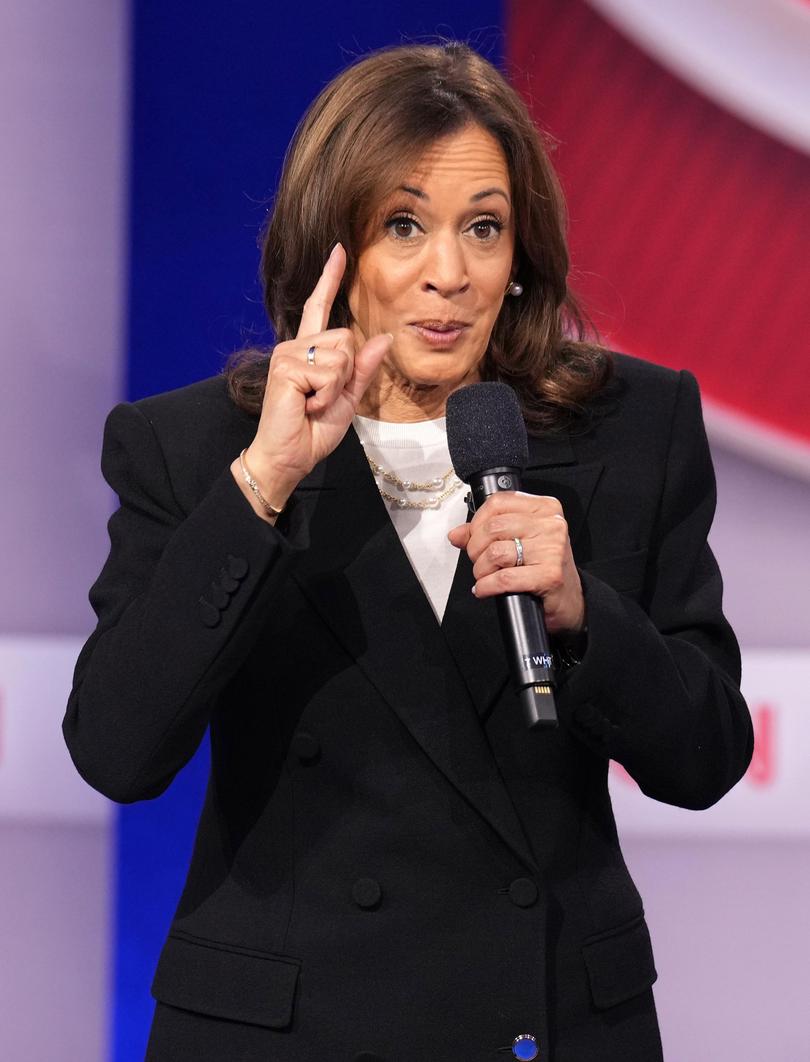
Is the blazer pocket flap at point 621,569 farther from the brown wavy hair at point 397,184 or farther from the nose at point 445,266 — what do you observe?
the nose at point 445,266

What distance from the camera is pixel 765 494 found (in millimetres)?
2664

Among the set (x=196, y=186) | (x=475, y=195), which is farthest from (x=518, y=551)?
(x=196, y=186)

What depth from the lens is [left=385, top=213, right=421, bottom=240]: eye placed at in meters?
1.64

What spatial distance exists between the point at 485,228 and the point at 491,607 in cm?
45

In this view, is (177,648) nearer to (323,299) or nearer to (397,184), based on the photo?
(323,299)

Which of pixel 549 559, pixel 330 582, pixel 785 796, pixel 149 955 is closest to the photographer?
pixel 549 559

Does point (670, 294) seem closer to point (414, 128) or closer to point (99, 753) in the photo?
point (414, 128)

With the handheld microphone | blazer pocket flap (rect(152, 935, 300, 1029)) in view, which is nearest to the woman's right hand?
the handheld microphone

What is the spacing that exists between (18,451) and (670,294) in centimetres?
126

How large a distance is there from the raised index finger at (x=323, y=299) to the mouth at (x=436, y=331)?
0.41ft

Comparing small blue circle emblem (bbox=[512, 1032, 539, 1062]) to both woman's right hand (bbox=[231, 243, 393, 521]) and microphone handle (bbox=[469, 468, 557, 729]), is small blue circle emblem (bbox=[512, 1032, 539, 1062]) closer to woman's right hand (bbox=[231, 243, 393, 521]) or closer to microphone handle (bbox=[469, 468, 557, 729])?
microphone handle (bbox=[469, 468, 557, 729])

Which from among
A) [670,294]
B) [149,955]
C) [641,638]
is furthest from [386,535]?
[149,955]

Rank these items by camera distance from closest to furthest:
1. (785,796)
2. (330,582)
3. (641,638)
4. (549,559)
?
(549,559) < (641,638) < (330,582) < (785,796)

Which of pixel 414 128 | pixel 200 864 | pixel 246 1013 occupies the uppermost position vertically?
pixel 414 128
